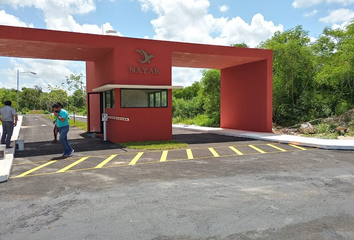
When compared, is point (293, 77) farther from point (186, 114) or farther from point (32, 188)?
point (32, 188)

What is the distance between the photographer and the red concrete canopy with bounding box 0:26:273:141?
1184 cm

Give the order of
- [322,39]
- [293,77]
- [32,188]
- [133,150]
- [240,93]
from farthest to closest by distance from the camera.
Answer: [322,39] → [293,77] → [240,93] → [133,150] → [32,188]

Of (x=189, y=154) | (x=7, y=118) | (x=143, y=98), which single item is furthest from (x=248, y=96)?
(x=7, y=118)

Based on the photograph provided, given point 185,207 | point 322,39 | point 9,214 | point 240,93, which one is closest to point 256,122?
point 240,93

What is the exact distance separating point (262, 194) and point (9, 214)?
4281 mm

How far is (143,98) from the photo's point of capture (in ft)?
44.2

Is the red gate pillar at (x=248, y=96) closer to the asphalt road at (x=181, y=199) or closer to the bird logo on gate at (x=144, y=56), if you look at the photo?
the bird logo on gate at (x=144, y=56)

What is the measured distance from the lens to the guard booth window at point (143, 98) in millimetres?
13000

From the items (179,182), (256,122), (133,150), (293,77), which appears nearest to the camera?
(179,182)

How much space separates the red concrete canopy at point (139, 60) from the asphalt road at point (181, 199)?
4.89 metres

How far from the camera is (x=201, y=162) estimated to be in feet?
27.9

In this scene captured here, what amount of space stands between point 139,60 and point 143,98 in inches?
69.2

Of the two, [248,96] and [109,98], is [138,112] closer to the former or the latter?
[109,98]

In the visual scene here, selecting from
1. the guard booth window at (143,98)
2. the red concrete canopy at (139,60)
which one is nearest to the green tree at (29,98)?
the red concrete canopy at (139,60)
